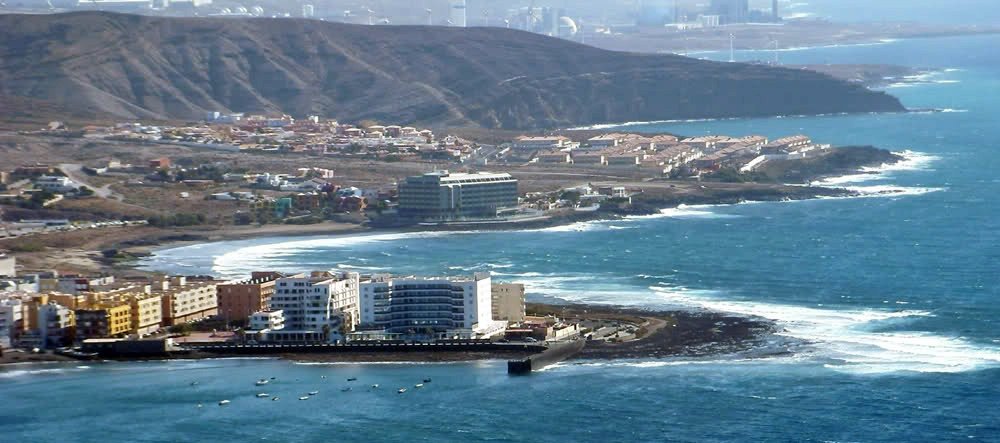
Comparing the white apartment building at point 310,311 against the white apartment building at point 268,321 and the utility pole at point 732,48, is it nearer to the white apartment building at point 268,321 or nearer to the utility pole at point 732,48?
the white apartment building at point 268,321

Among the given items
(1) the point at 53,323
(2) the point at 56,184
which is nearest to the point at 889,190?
(2) the point at 56,184

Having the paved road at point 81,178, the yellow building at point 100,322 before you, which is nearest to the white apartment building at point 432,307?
the yellow building at point 100,322

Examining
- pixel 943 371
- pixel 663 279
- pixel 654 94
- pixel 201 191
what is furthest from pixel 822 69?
pixel 943 371

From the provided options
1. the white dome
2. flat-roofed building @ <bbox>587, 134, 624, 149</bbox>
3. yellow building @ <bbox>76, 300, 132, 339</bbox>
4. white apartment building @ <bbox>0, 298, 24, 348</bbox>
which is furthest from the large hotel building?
the white dome

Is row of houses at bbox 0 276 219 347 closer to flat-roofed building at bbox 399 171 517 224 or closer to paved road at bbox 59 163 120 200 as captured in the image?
flat-roofed building at bbox 399 171 517 224

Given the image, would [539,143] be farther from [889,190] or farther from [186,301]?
[186,301]
